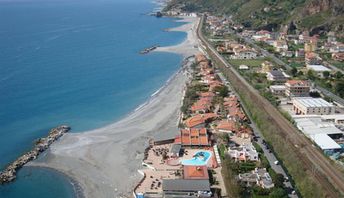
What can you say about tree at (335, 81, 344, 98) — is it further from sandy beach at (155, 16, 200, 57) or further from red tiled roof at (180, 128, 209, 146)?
sandy beach at (155, 16, 200, 57)

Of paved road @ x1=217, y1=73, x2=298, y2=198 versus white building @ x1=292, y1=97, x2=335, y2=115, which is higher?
white building @ x1=292, y1=97, x2=335, y2=115

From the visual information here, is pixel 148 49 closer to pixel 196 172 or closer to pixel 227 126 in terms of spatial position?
pixel 227 126

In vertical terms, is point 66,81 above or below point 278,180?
above

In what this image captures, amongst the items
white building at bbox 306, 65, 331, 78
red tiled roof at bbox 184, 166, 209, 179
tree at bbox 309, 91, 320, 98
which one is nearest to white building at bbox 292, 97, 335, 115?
tree at bbox 309, 91, 320, 98

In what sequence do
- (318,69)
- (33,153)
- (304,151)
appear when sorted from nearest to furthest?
(304,151) → (33,153) → (318,69)

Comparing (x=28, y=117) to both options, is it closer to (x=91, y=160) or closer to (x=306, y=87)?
(x=91, y=160)

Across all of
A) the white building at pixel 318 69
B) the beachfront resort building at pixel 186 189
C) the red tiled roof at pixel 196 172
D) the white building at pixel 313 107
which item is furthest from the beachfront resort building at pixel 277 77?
the beachfront resort building at pixel 186 189

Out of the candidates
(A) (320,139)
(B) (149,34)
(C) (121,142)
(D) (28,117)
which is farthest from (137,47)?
(A) (320,139)

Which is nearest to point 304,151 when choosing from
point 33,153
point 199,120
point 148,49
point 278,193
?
point 278,193
